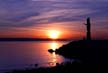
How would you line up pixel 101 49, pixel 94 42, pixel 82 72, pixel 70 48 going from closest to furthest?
pixel 82 72 < pixel 101 49 < pixel 94 42 < pixel 70 48

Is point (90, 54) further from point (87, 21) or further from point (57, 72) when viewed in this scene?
point (57, 72)

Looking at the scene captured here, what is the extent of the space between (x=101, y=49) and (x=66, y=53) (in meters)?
21.5

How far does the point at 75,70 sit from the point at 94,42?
43.9 meters

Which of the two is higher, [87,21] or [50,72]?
[87,21]

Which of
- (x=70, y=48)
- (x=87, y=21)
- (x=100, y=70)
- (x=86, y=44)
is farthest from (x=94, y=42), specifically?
(x=100, y=70)

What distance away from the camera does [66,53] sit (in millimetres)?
92375

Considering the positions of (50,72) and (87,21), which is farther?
(87,21)

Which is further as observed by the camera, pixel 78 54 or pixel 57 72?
pixel 78 54

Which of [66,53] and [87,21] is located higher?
[87,21]

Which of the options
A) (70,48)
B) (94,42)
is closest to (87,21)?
(94,42)

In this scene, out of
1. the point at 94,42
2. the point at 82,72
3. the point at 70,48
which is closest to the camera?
the point at 82,72

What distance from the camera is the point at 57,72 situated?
34.7 metres

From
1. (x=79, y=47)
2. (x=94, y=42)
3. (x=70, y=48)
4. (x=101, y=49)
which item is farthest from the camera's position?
(x=70, y=48)

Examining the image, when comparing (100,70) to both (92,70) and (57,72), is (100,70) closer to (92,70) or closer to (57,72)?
(92,70)
